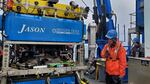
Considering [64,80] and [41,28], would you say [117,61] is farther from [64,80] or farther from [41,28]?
[41,28]

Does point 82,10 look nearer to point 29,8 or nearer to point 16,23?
point 29,8

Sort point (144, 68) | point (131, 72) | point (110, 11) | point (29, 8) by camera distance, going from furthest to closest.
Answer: point (110, 11)
point (131, 72)
point (144, 68)
point (29, 8)

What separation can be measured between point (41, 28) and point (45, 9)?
0.36m

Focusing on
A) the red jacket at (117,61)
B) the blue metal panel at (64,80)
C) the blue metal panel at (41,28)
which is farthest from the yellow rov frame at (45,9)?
the blue metal panel at (64,80)

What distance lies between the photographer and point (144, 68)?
448 centimetres

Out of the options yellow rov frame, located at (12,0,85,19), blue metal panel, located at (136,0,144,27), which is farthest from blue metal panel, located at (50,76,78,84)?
blue metal panel, located at (136,0,144,27)

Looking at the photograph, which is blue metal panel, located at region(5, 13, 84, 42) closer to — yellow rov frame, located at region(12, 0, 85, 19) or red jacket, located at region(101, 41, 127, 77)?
yellow rov frame, located at region(12, 0, 85, 19)

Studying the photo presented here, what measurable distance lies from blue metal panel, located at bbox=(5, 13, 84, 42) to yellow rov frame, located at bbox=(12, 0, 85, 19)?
115mm

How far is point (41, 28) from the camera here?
394cm

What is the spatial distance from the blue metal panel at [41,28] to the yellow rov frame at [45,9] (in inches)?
4.5

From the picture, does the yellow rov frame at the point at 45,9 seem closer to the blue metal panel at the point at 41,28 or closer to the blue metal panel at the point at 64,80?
the blue metal panel at the point at 41,28

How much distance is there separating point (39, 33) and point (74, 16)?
0.85m

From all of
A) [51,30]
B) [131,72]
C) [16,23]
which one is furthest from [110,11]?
[16,23]

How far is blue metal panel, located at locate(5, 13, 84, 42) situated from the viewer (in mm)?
3633
